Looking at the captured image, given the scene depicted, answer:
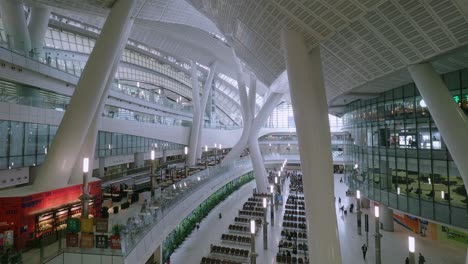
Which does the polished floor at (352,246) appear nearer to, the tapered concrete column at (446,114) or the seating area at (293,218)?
the seating area at (293,218)

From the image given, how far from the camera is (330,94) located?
54.0ft

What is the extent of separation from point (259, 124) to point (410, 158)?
52.2ft

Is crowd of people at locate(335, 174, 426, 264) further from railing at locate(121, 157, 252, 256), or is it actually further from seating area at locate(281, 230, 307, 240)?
railing at locate(121, 157, 252, 256)

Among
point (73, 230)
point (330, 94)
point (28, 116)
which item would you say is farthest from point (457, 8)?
point (28, 116)

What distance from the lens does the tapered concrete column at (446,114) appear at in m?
9.05

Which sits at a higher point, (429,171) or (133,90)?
(133,90)

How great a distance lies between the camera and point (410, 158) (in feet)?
51.5

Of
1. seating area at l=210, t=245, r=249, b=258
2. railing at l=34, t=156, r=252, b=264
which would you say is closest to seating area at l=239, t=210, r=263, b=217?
railing at l=34, t=156, r=252, b=264

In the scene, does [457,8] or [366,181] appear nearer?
[457,8]

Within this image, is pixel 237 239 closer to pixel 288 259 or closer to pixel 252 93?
pixel 288 259

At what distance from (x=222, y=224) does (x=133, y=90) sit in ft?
58.3

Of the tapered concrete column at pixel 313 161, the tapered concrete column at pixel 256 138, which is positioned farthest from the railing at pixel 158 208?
the tapered concrete column at pixel 256 138

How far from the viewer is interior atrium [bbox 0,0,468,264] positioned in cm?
744

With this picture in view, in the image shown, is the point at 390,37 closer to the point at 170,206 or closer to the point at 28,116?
the point at 170,206
